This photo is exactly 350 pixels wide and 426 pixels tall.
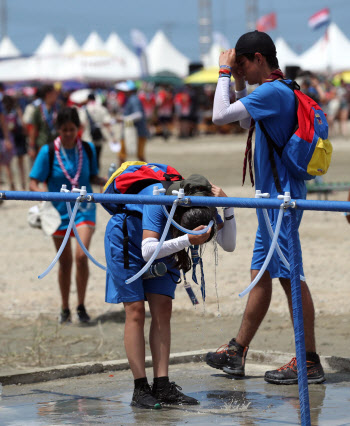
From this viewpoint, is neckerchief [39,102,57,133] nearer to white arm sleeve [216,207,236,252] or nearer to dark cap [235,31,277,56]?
dark cap [235,31,277,56]

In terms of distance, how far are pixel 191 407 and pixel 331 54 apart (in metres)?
38.1

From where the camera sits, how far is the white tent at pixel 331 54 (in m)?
40.8

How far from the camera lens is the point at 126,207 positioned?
15.6ft

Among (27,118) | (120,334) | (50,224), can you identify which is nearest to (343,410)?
(120,334)

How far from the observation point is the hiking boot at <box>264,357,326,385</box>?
5207 millimetres

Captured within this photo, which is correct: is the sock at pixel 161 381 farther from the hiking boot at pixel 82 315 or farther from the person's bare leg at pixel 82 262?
the hiking boot at pixel 82 315

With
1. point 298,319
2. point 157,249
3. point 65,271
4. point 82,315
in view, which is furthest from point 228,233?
point 82,315

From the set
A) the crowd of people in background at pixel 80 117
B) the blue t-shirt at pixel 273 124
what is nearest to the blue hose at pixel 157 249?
the blue t-shirt at pixel 273 124

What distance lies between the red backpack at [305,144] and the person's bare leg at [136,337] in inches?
41.6

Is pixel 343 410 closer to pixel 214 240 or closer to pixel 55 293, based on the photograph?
pixel 214 240

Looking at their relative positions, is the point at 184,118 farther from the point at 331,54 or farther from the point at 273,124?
the point at 273,124

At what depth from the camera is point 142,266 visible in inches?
187

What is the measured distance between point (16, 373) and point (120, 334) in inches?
63.3

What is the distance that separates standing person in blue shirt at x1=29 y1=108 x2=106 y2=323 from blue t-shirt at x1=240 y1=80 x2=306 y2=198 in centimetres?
224
